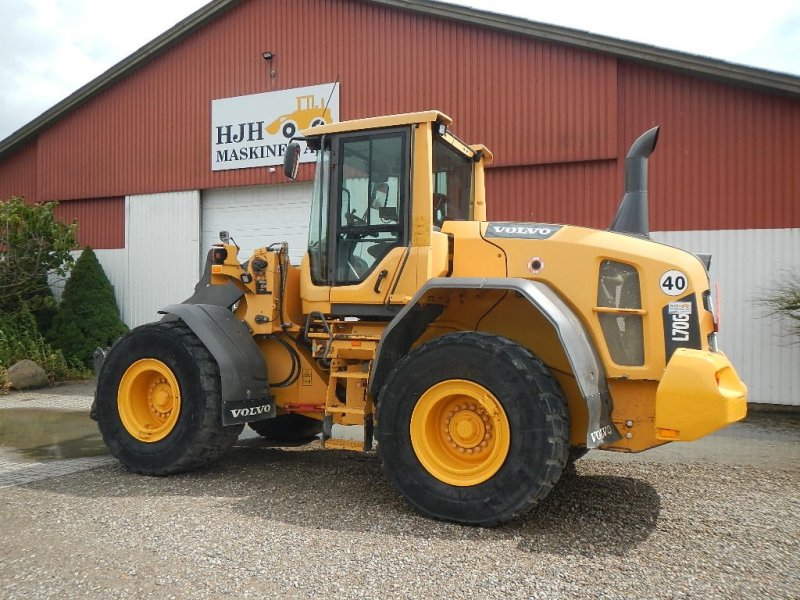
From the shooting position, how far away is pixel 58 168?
15844 mm

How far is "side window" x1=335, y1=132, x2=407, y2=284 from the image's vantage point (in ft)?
18.2

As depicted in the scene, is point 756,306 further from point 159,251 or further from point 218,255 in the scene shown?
point 159,251

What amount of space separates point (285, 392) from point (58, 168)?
12238mm

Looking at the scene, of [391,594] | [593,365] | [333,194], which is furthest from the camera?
[333,194]

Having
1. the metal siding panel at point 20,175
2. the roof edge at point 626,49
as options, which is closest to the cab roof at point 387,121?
the roof edge at point 626,49

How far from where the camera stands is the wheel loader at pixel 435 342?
14.9 feet

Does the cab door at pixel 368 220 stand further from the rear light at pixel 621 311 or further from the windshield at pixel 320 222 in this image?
the rear light at pixel 621 311

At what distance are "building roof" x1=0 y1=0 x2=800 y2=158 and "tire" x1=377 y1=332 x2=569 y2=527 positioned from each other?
7.33 m

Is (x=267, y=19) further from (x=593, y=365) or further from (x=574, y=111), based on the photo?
(x=593, y=365)

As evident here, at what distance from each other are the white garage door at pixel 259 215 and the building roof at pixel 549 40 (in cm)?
325

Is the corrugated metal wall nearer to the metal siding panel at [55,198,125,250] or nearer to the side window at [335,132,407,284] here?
the metal siding panel at [55,198,125,250]

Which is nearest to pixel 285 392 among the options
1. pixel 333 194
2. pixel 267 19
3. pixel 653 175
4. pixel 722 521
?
pixel 333 194

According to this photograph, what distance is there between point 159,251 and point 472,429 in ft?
37.1

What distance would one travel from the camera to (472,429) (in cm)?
477
